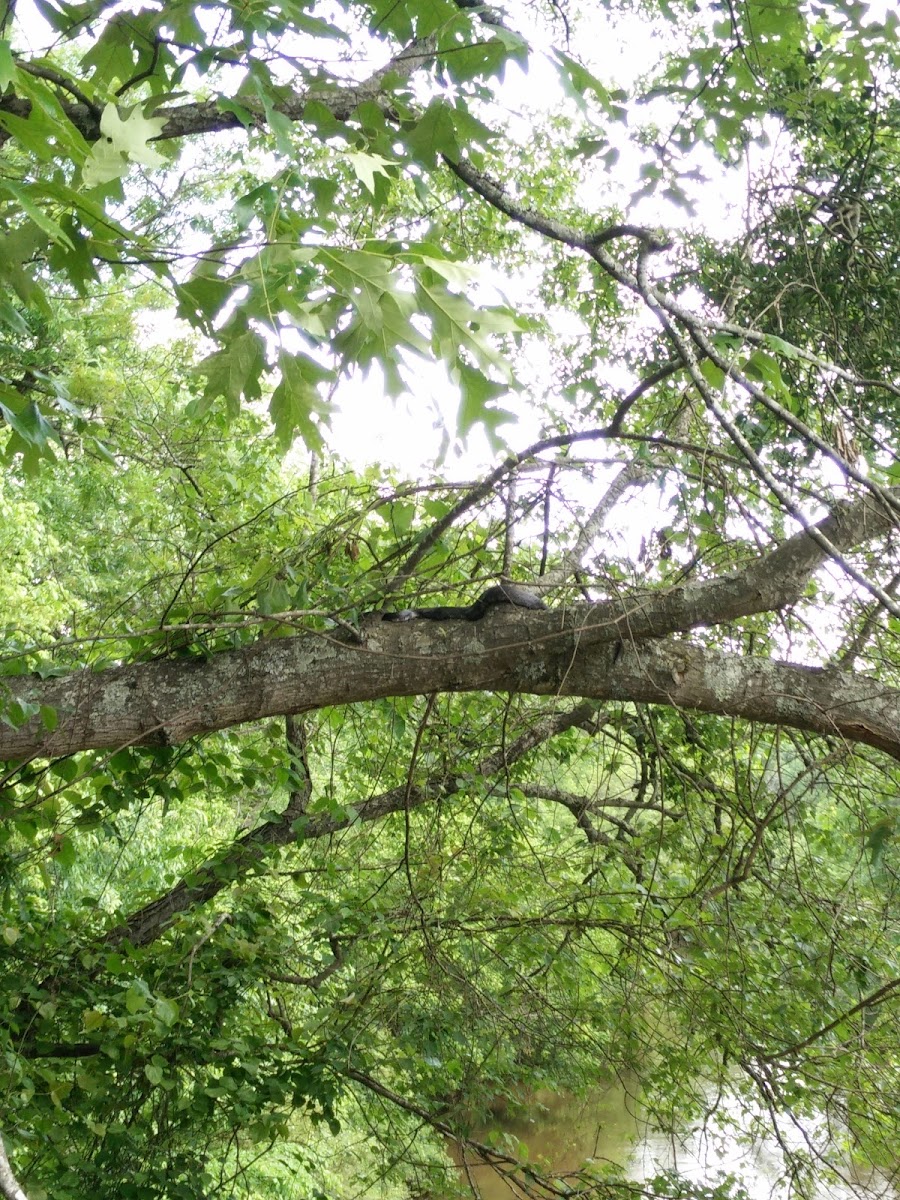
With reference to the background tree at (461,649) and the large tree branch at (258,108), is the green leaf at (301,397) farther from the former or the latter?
the large tree branch at (258,108)

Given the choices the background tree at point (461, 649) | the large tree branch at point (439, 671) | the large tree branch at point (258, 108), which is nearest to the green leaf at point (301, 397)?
the background tree at point (461, 649)

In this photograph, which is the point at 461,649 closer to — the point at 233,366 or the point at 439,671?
the point at 439,671

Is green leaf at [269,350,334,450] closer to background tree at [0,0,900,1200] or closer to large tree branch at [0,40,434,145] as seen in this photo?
background tree at [0,0,900,1200]

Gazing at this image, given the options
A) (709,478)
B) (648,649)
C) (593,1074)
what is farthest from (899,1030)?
(709,478)

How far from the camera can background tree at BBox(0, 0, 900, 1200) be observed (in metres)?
1.67

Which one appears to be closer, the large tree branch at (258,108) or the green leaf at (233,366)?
the green leaf at (233,366)

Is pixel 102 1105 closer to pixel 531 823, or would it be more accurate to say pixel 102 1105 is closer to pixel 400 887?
pixel 400 887

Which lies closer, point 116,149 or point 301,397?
point 116,149

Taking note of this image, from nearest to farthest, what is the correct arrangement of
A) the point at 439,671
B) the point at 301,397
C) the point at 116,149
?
the point at 116,149, the point at 301,397, the point at 439,671

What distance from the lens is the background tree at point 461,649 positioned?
65.7 inches

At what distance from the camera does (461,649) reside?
2.16 metres

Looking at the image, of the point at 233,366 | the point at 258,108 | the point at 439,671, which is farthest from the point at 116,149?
the point at 439,671

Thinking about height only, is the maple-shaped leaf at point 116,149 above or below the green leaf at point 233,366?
below

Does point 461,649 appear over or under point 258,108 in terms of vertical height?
under
